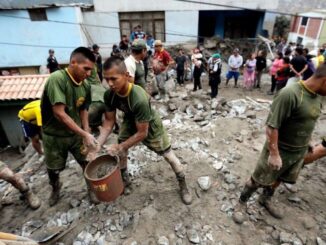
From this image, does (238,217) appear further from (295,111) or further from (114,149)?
(114,149)

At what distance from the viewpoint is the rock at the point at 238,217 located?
328 centimetres

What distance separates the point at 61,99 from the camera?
2.78 metres

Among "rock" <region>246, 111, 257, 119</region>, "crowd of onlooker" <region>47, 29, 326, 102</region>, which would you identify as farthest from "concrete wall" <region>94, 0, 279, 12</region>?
"rock" <region>246, 111, 257, 119</region>

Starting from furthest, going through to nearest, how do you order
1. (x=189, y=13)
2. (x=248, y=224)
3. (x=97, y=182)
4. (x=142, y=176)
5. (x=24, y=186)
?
1. (x=189, y=13)
2. (x=142, y=176)
3. (x=24, y=186)
4. (x=248, y=224)
5. (x=97, y=182)

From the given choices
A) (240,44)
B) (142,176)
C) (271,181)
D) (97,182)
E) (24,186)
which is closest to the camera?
(97,182)

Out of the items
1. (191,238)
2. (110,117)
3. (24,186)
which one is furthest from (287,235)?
(24,186)

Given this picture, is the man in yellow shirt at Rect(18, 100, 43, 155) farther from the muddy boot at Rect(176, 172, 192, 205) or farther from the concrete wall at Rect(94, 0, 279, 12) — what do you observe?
the concrete wall at Rect(94, 0, 279, 12)

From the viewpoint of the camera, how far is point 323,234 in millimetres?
3121

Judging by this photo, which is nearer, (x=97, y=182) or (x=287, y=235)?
(x=97, y=182)

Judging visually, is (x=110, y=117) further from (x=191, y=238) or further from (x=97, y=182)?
(x=191, y=238)

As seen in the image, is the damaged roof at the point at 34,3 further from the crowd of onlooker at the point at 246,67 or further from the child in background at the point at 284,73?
the child in background at the point at 284,73

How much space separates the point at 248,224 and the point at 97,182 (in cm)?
205

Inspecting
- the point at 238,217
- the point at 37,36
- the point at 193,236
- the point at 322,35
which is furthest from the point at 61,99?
the point at 322,35

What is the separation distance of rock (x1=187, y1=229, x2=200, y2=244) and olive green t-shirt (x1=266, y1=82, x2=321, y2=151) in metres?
1.64
